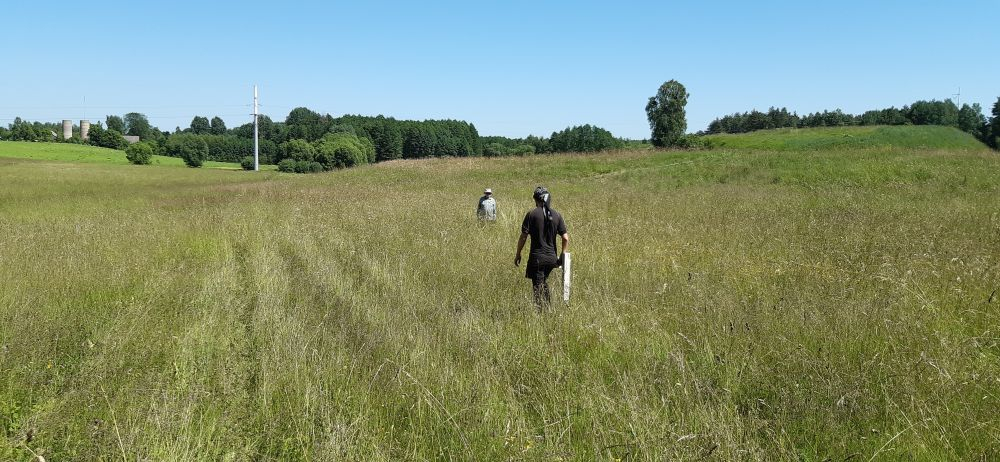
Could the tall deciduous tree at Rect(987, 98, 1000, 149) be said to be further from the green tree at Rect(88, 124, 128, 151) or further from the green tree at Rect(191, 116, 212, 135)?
the green tree at Rect(191, 116, 212, 135)

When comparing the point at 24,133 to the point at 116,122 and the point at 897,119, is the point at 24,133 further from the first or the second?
the point at 897,119

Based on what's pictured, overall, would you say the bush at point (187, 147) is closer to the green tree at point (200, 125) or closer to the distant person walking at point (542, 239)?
the green tree at point (200, 125)

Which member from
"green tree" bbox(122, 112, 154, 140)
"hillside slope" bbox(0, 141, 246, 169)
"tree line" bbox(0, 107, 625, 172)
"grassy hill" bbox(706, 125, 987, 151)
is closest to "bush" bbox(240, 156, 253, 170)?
"tree line" bbox(0, 107, 625, 172)

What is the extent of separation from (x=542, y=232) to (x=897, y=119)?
10470 centimetres

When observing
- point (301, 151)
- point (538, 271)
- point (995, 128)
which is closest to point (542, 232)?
point (538, 271)

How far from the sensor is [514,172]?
32.6m

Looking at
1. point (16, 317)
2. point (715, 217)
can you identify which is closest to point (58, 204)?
point (16, 317)

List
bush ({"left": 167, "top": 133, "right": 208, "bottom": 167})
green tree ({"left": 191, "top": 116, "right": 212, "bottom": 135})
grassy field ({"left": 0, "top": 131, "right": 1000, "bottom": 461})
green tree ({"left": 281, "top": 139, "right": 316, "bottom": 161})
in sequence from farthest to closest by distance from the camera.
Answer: green tree ({"left": 191, "top": 116, "right": 212, "bottom": 135}) → bush ({"left": 167, "top": 133, "right": 208, "bottom": 167}) → green tree ({"left": 281, "top": 139, "right": 316, "bottom": 161}) → grassy field ({"left": 0, "top": 131, "right": 1000, "bottom": 461})

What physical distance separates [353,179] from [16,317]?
28993 millimetres

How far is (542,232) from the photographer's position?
7055 mm

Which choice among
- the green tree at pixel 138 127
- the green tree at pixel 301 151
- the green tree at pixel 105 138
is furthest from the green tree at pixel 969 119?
the green tree at pixel 138 127

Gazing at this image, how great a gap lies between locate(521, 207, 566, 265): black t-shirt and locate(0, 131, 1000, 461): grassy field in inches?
23.1

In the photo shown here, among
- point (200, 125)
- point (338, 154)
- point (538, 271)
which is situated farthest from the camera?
point (200, 125)

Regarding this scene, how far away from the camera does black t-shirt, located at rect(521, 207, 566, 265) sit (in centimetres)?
700
